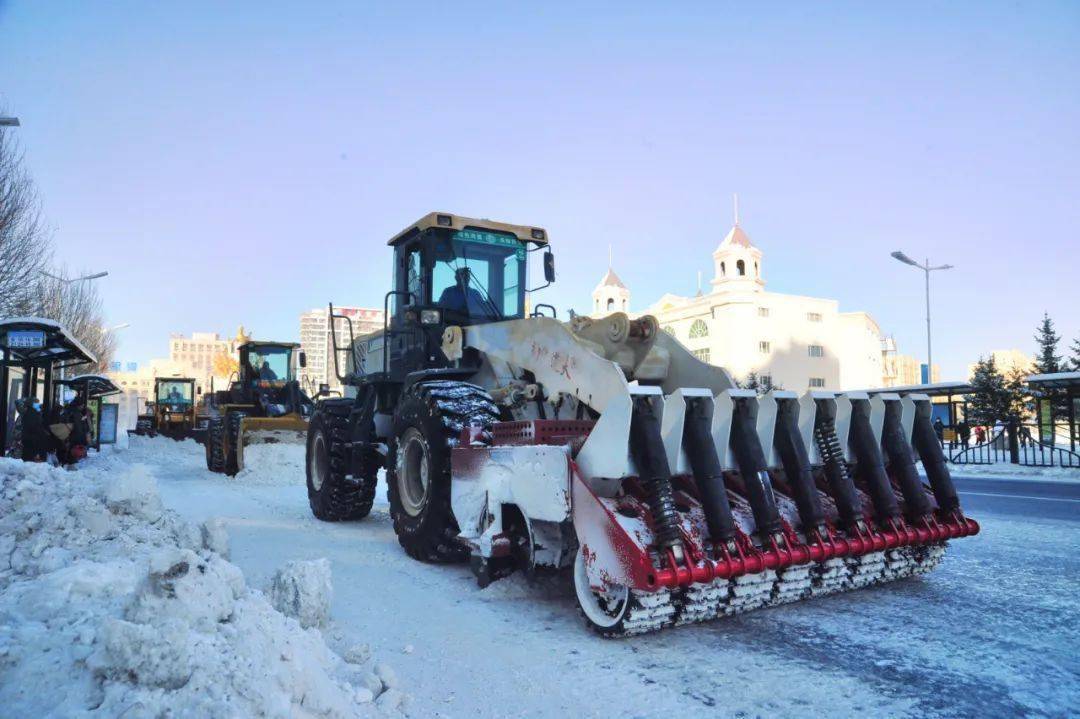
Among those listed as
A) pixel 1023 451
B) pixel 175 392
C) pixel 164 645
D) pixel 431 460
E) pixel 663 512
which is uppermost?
pixel 175 392

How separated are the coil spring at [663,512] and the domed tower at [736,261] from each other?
73276mm

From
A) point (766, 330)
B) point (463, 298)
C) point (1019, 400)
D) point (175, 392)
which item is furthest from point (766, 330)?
point (463, 298)

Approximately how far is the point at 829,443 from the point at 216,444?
47.4 feet

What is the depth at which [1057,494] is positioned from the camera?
12.7m

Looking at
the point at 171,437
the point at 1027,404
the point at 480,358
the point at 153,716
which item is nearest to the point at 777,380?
the point at 1027,404

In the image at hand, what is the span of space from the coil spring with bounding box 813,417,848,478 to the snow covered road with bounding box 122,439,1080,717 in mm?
863

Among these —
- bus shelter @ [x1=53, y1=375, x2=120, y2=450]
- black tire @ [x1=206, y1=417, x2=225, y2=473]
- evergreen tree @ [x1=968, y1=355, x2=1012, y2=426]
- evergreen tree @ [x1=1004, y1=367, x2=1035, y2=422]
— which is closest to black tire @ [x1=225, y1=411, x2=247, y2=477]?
black tire @ [x1=206, y1=417, x2=225, y2=473]

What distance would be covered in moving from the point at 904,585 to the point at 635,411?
2536 millimetres

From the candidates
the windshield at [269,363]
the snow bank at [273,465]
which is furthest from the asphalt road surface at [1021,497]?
the windshield at [269,363]

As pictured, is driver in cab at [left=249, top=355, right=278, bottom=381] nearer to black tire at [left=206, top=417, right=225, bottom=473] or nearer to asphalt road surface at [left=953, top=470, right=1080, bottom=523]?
black tire at [left=206, top=417, right=225, bottom=473]

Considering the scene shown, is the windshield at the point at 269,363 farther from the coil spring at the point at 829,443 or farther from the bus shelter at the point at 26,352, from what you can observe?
the coil spring at the point at 829,443

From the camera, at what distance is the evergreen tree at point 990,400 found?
3334 centimetres

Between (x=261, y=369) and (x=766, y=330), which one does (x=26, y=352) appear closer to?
(x=261, y=369)

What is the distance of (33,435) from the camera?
14125mm
